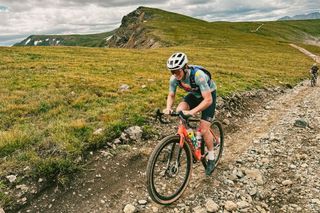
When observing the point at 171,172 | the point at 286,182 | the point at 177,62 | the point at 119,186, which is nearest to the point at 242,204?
the point at 286,182

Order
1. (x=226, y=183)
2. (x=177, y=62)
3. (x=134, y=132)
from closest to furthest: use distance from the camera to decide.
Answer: (x=177, y=62), (x=226, y=183), (x=134, y=132)

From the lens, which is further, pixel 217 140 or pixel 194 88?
pixel 217 140

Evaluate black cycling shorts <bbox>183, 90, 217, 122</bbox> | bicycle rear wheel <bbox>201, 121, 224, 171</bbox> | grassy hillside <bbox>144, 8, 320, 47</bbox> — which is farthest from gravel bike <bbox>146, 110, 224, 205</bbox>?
grassy hillside <bbox>144, 8, 320, 47</bbox>

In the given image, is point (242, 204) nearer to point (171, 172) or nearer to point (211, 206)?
point (211, 206)

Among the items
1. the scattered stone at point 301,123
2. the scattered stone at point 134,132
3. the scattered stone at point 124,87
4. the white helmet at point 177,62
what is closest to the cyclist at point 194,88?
the white helmet at point 177,62

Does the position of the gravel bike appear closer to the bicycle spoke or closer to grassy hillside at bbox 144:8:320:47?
the bicycle spoke

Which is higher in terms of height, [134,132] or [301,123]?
[134,132]

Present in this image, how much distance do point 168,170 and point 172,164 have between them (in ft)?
0.63

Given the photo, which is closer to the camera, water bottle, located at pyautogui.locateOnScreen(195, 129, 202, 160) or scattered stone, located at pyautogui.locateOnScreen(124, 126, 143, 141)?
water bottle, located at pyautogui.locateOnScreen(195, 129, 202, 160)

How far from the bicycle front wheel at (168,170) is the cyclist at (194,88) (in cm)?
84

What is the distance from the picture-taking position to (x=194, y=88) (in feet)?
25.0

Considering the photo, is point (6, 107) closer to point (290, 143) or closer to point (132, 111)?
point (132, 111)

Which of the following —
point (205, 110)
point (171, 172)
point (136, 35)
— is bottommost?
point (171, 172)

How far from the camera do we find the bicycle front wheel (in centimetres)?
672
